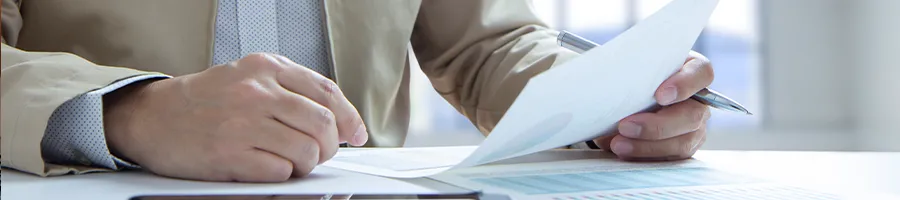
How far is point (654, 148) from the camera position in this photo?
63 centimetres

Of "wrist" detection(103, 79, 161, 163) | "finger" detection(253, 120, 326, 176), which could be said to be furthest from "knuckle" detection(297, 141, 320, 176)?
"wrist" detection(103, 79, 161, 163)

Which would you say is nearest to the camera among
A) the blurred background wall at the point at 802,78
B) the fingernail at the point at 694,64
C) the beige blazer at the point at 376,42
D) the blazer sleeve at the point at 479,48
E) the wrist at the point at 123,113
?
the wrist at the point at 123,113

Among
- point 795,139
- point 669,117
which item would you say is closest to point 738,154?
point 669,117

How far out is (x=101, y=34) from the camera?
A: 2.64 ft

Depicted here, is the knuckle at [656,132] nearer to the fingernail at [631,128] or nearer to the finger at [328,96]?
the fingernail at [631,128]

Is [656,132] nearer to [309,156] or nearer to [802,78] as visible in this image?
[309,156]

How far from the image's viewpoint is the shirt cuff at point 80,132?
1.56 ft

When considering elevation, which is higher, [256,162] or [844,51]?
[844,51]

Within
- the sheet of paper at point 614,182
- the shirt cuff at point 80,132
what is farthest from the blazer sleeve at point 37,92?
the sheet of paper at point 614,182

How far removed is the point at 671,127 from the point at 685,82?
4cm

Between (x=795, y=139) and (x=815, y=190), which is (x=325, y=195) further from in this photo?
(x=795, y=139)

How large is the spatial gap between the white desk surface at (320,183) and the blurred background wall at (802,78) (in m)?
2.07

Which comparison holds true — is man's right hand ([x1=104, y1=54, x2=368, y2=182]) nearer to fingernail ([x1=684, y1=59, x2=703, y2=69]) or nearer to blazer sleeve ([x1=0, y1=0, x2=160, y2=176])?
blazer sleeve ([x1=0, y1=0, x2=160, y2=176])

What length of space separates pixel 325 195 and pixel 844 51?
9.22 ft
